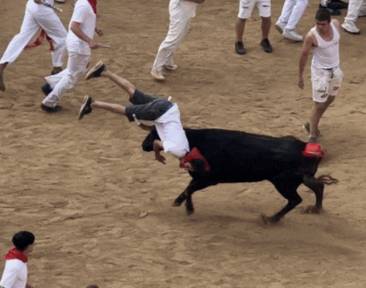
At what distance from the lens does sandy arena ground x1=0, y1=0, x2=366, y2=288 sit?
11578 millimetres

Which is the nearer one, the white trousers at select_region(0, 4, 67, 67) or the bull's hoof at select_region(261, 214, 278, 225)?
the bull's hoof at select_region(261, 214, 278, 225)

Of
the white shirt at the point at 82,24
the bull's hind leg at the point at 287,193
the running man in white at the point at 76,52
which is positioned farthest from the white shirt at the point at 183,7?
the bull's hind leg at the point at 287,193

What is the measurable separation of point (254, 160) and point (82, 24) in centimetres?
368

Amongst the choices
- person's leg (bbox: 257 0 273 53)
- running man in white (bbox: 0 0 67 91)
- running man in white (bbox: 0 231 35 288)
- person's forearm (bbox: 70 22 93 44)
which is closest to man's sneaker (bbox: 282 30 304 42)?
person's leg (bbox: 257 0 273 53)

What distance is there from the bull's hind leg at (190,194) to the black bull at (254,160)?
0.04 ft

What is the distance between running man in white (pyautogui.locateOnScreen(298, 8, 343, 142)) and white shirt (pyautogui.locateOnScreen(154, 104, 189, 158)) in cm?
238

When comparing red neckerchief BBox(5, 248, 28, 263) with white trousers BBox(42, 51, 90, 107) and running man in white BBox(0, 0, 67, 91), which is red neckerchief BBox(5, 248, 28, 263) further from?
running man in white BBox(0, 0, 67, 91)

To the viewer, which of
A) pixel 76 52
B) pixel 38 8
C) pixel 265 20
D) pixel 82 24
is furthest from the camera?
pixel 265 20

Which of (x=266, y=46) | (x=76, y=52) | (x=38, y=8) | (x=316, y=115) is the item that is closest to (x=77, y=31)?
(x=76, y=52)

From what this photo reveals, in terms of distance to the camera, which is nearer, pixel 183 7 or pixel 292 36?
pixel 183 7

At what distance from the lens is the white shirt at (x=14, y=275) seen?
31.3ft

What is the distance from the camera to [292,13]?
18062mm

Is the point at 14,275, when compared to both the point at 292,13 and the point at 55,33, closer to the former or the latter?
the point at 55,33

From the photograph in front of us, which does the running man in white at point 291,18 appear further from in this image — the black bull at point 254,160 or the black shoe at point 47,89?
the black bull at point 254,160
